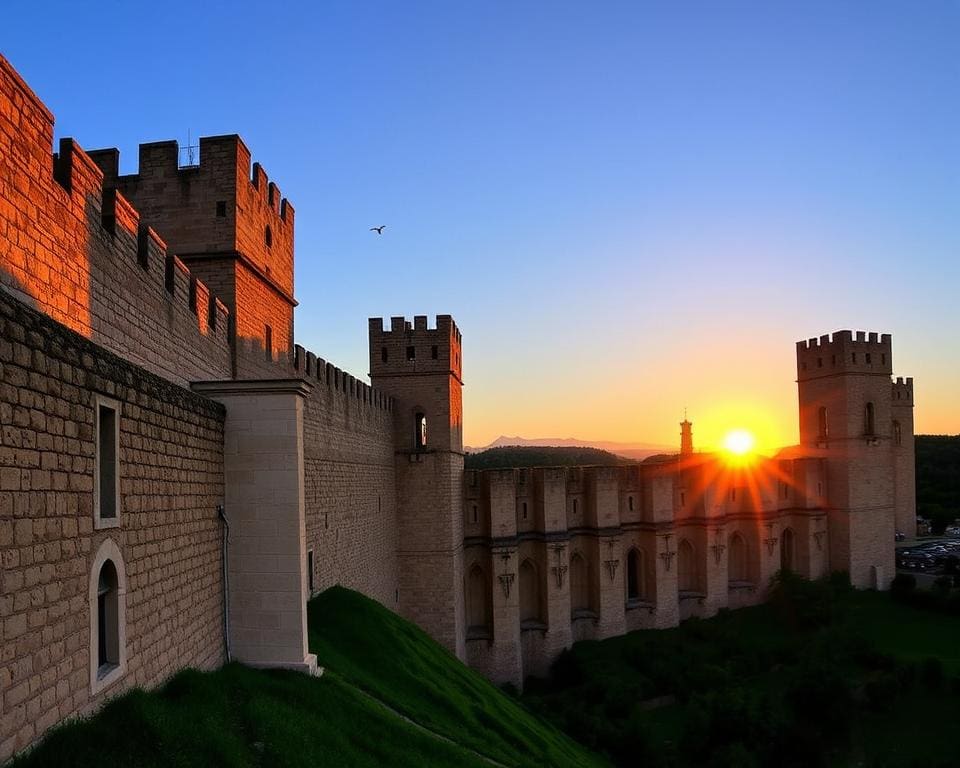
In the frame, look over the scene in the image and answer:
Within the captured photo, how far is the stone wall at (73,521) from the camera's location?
4383mm

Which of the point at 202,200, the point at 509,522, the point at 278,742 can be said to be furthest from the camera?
the point at 509,522

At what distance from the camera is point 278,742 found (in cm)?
639

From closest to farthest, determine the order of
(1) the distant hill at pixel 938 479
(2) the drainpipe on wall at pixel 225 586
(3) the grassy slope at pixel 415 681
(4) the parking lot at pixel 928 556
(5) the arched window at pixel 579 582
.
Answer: (2) the drainpipe on wall at pixel 225 586 < (3) the grassy slope at pixel 415 681 < (5) the arched window at pixel 579 582 < (4) the parking lot at pixel 928 556 < (1) the distant hill at pixel 938 479

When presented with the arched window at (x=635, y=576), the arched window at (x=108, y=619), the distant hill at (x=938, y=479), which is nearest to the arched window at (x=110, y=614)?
the arched window at (x=108, y=619)

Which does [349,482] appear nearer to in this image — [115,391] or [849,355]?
[115,391]

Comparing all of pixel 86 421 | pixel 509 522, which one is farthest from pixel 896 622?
pixel 86 421

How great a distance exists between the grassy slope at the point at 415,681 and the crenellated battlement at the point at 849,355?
77.2 feet

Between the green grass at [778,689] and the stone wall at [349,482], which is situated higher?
the stone wall at [349,482]

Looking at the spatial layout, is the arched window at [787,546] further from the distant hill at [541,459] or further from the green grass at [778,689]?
the distant hill at [541,459]

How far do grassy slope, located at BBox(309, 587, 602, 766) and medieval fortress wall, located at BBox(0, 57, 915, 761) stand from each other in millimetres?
1102

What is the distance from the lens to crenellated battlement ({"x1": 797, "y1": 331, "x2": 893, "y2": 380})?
3350 centimetres

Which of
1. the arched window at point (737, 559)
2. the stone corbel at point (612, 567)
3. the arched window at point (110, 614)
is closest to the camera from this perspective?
the arched window at point (110, 614)

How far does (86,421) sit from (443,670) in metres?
11.5

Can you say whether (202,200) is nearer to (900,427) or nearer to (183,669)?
(183,669)
